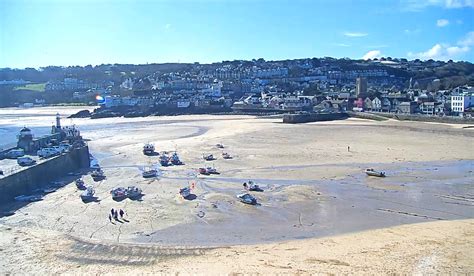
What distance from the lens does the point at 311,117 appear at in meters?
57.6

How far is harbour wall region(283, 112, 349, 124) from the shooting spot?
5572 centimetres

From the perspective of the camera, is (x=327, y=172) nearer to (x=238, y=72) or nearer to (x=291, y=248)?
(x=291, y=248)

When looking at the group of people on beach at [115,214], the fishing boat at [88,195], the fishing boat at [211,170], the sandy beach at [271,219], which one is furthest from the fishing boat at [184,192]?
the fishing boat at [211,170]

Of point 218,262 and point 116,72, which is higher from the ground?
point 116,72

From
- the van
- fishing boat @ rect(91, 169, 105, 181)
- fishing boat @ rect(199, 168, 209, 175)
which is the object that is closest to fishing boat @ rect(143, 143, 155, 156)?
fishing boat @ rect(91, 169, 105, 181)

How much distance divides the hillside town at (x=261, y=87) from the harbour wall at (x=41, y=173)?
41144mm

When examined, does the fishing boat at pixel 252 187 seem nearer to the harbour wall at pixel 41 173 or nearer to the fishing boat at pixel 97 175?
the fishing boat at pixel 97 175

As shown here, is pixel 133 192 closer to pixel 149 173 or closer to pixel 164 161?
pixel 149 173

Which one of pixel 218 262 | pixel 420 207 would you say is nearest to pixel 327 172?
pixel 420 207

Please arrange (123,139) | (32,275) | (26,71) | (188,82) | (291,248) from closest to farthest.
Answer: (32,275) < (291,248) < (123,139) < (188,82) < (26,71)

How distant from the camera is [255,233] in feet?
55.2

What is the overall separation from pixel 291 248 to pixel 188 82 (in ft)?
310

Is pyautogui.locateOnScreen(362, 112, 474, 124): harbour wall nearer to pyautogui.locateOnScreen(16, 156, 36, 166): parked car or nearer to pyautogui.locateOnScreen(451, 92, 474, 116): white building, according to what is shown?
pyautogui.locateOnScreen(451, 92, 474, 116): white building

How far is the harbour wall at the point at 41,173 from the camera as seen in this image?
2159cm
